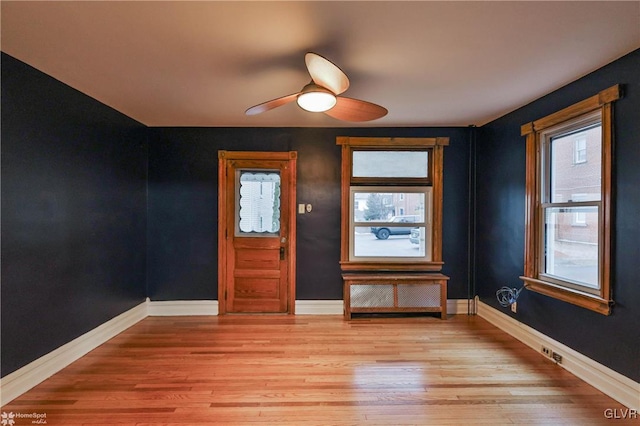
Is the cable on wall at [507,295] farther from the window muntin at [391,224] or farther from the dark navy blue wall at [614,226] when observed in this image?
the window muntin at [391,224]

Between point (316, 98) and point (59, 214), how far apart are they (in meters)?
2.38

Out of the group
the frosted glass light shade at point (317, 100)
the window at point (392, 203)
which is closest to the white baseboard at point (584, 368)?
the window at point (392, 203)

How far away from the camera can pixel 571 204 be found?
267cm

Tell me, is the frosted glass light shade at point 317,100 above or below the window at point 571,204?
above

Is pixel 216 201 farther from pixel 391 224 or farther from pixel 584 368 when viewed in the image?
pixel 584 368

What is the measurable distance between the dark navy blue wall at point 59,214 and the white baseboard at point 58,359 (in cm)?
5

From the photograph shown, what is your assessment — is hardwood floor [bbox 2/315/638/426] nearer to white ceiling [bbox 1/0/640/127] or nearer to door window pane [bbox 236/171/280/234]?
door window pane [bbox 236/171/280/234]

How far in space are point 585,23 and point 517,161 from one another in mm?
1718

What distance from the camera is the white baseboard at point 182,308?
398 cm

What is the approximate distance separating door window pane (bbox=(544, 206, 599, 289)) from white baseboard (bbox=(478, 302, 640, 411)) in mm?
589

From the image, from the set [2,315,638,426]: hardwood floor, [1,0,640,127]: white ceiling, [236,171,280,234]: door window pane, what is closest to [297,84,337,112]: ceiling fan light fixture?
[1,0,640,127]: white ceiling

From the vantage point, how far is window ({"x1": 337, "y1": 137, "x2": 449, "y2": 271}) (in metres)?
4.00

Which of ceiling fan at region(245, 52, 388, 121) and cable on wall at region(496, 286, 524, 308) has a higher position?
ceiling fan at region(245, 52, 388, 121)

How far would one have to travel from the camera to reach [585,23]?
1.77 m
